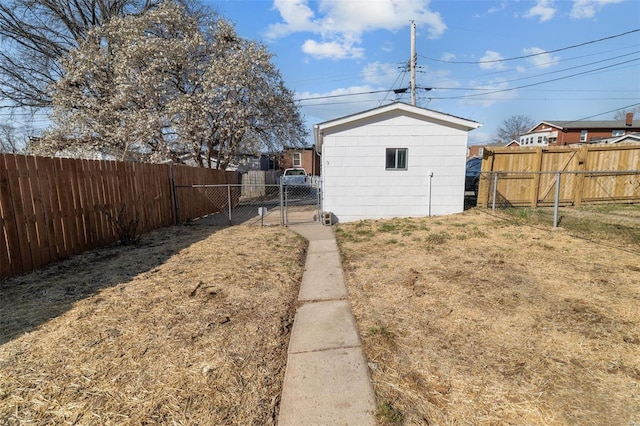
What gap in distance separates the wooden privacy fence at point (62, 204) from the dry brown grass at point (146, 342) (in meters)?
0.37

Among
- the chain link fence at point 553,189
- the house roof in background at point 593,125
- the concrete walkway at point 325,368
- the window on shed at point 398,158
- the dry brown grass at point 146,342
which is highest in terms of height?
the house roof in background at point 593,125

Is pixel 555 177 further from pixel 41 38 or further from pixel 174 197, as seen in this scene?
pixel 41 38

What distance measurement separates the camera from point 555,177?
1056 cm

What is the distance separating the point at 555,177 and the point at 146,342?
Result: 12772mm

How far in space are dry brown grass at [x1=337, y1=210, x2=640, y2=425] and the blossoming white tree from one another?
1065 centimetres

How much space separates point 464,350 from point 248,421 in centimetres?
188

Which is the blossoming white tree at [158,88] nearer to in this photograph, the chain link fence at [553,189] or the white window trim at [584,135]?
the chain link fence at [553,189]

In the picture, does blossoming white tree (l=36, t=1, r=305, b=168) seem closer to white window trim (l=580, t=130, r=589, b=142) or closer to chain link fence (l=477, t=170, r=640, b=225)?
chain link fence (l=477, t=170, r=640, b=225)

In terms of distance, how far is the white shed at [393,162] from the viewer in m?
9.49

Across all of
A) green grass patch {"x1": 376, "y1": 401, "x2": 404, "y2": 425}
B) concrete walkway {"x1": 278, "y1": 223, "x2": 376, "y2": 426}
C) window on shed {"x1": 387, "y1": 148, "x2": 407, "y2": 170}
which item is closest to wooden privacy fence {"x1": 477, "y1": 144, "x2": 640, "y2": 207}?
window on shed {"x1": 387, "y1": 148, "x2": 407, "y2": 170}

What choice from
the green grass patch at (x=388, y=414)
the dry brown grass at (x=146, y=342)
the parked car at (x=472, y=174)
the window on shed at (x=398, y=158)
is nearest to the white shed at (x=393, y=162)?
the window on shed at (x=398, y=158)

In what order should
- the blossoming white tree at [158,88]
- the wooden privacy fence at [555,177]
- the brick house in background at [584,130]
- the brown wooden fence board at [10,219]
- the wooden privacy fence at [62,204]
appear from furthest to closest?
1. the brick house in background at [584,130]
2. the blossoming white tree at [158,88]
3. the wooden privacy fence at [555,177]
4. the wooden privacy fence at [62,204]
5. the brown wooden fence board at [10,219]

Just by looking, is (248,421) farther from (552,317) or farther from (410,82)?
(410,82)

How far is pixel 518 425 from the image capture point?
6.13ft
